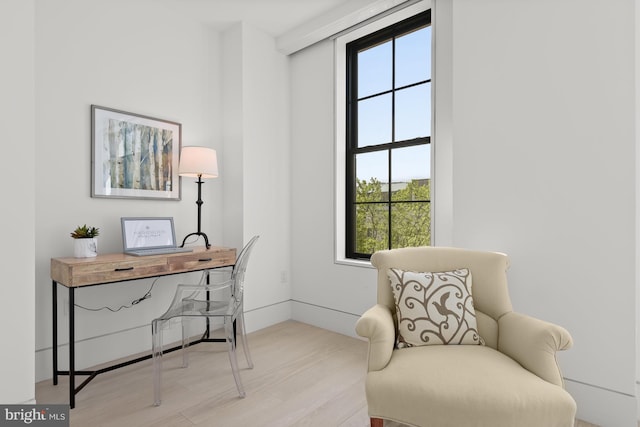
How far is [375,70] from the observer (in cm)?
305

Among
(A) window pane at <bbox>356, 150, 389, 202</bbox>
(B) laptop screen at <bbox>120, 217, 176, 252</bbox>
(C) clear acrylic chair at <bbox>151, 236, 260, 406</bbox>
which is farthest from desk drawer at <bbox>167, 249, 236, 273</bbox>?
(A) window pane at <bbox>356, 150, 389, 202</bbox>

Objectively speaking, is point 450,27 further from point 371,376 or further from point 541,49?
point 371,376

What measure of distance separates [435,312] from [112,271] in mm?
1824

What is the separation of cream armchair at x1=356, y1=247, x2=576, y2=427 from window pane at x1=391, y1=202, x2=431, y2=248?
100cm

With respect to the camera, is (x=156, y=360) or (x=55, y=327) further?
(x=55, y=327)

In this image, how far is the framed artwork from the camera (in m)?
2.46

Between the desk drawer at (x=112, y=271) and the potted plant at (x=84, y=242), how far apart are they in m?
0.20

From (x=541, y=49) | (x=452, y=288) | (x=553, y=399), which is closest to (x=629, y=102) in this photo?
(x=541, y=49)

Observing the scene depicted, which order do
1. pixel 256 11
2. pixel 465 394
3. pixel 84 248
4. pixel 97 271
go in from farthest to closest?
pixel 256 11 < pixel 84 248 < pixel 97 271 < pixel 465 394

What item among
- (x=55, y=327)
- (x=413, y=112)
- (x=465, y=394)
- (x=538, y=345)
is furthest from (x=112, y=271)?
(x=413, y=112)

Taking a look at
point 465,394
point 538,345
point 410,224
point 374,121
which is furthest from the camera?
point 374,121

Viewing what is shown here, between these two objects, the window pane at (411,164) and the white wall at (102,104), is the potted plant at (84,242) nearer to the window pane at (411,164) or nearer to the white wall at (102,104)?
the white wall at (102,104)

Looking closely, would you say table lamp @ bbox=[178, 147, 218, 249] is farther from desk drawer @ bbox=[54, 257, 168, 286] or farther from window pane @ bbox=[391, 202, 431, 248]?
window pane @ bbox=[391, 202, 431, 248]

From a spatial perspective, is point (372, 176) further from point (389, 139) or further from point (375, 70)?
point (375, 70)
